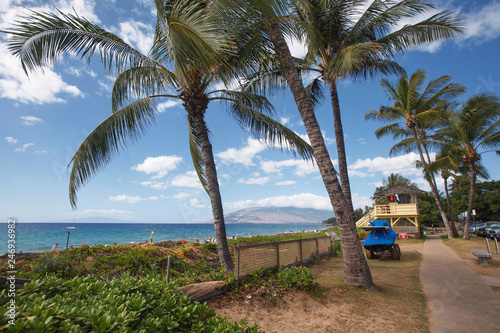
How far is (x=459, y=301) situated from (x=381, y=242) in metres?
5.81

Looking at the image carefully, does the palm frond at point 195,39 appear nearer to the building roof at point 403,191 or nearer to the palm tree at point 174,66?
the palm tree at point 174,66

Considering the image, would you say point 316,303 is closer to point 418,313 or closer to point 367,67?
point 418,313

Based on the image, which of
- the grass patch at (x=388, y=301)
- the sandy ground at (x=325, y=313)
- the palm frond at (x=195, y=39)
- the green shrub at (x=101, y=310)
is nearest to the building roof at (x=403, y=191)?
the grass patch at (x=388, y=301)

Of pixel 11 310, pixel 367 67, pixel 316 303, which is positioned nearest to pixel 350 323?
pixel 316 303

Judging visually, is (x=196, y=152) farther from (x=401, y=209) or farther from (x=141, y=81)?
(x=401, y=209)

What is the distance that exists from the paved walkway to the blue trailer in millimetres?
2125

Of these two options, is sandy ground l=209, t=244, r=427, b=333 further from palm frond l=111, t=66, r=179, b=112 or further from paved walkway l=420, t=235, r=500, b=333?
palm frond l=111, t=66, r=179, b=112

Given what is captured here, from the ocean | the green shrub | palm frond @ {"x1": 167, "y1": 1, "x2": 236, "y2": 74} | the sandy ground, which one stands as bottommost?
the ocean

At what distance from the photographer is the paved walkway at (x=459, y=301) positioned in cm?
436

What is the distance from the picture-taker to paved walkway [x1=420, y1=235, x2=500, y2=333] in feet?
14.3

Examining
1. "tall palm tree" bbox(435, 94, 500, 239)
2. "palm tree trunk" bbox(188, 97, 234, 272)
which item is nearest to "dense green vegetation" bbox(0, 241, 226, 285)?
"palm tree trunk" bbox(188, 97, 234, 272)

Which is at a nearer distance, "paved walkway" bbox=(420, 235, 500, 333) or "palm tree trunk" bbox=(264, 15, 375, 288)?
"paved walkway" bbox=(420, 235, 500, 333)

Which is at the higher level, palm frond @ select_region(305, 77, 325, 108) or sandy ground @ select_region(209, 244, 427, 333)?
palm frond @ select_region(305, 77, 325, 108)

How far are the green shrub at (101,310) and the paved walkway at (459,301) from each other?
3.98m
